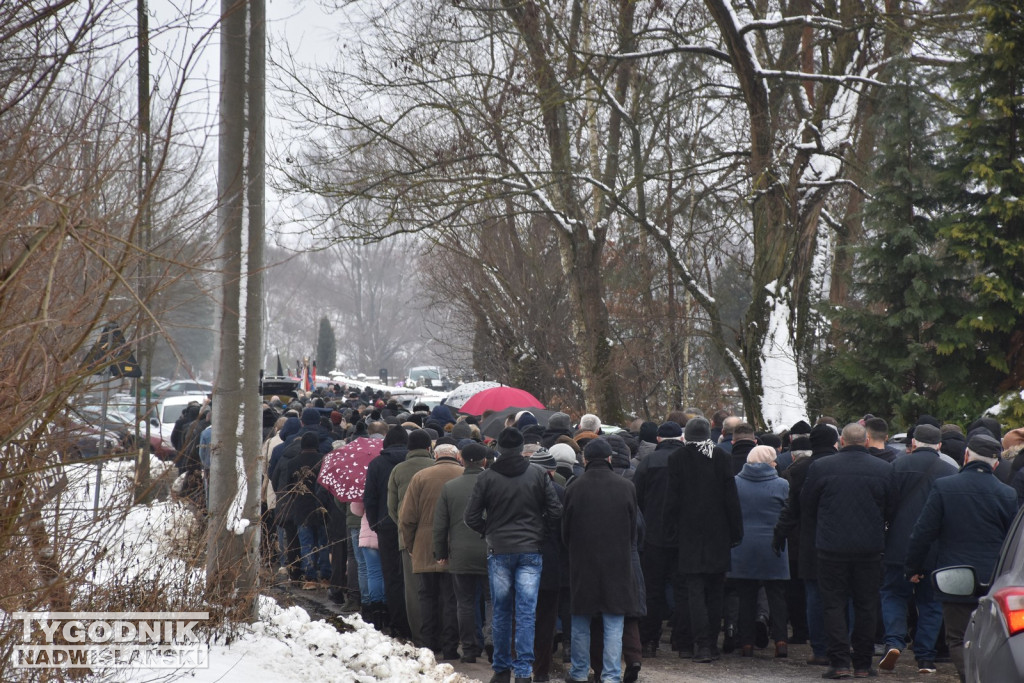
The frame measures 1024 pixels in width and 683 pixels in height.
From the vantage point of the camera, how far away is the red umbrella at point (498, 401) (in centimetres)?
1761

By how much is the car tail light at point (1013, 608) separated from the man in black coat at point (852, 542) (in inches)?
184

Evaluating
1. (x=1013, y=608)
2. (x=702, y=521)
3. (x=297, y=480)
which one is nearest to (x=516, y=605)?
(x=702, y=521)

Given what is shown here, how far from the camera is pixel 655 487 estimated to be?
34.4 ft

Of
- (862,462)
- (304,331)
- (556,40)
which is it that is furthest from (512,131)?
(304,331)

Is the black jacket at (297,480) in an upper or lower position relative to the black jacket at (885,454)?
lower

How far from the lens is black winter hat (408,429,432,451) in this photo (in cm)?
1040

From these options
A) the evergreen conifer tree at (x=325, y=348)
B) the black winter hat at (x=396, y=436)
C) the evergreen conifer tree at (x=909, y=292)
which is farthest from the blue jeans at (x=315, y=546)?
the evergreen conifer tree at (x=325, y=348)

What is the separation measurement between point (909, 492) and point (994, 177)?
8343 mm

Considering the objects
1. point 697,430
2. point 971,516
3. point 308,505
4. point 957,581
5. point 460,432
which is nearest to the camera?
point 957,581

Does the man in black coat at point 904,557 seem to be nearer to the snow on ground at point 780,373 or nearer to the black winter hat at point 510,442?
the black winter hat at point 510,442

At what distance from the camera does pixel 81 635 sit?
19.9ft

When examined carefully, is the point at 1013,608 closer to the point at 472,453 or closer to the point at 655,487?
the point at 472,453

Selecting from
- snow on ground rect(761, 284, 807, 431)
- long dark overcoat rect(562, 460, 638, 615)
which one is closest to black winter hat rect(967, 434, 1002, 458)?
long dark overcoat rect(562, 460, 638, 615)

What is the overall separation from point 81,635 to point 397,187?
1222 cm
